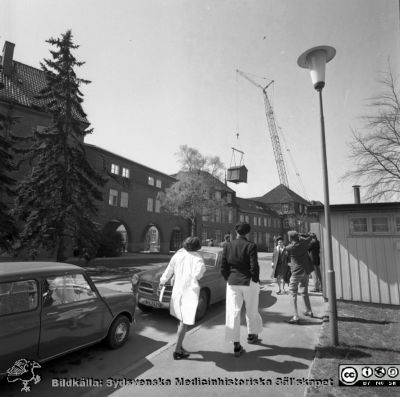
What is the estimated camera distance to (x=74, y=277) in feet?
13.3

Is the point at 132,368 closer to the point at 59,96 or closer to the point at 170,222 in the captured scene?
the point at 59,96

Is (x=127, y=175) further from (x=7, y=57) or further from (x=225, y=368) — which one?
(x=225, y=368)

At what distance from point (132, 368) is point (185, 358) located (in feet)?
2.65

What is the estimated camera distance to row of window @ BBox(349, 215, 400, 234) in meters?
7.09

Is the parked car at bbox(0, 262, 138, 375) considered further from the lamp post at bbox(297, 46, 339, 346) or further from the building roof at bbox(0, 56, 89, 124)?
the building roof at bbox(0, 56, 89, 124)

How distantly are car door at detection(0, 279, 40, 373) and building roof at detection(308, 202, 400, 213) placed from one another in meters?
6.52

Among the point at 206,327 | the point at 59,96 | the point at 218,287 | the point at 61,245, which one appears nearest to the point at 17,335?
the point at 206,327

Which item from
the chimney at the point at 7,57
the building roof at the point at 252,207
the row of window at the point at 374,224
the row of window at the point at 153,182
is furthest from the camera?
the building roof at the point at 252,207

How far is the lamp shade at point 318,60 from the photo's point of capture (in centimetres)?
464

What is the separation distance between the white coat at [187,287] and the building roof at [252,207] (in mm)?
50481

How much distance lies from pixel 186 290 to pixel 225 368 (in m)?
1.19
